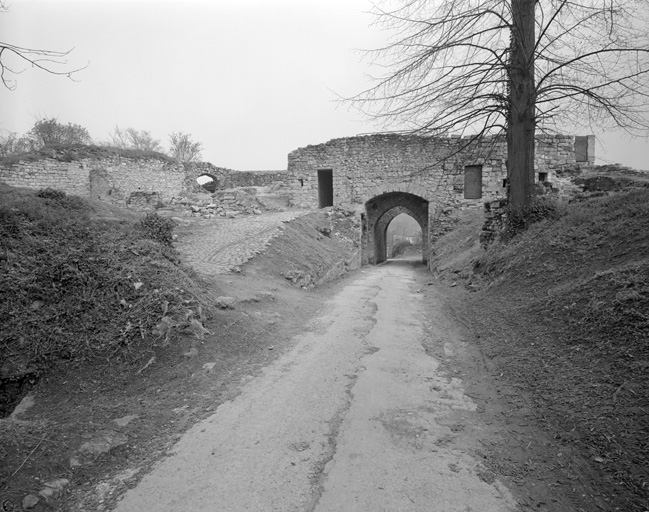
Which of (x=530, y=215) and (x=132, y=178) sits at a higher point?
(x=132, y=178)

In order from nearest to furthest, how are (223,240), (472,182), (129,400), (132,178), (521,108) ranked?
(129,400)
(521,108)
(223,240)
(472,182)
(132,178)

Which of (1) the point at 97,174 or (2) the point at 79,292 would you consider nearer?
(2) the point at 79,292

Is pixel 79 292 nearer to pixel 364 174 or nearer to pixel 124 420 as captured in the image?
pixel 124 420

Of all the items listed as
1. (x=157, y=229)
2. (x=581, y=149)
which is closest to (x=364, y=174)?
(x=581, y=149)

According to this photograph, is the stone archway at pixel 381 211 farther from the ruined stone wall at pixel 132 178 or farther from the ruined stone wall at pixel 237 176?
the ruined stone wall at pixel 132 178

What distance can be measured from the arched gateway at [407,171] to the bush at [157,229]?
37.4 ft

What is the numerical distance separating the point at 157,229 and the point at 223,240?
325 centimetres

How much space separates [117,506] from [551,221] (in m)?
8.59

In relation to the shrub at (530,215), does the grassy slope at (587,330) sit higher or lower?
lower

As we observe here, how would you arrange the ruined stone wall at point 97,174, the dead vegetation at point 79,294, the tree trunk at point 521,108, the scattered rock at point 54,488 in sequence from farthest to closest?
the ruined stone wall at point 97,174 < the tree trunk at point 521,108 < the dead vegetation at point 79,294 < the scattered rock at point 54,488

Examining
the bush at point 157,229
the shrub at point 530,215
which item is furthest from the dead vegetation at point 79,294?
the shrub at point 530,215

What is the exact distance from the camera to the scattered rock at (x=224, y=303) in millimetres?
6199

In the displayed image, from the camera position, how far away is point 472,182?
17484 mm

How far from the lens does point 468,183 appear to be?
17.5 metres
